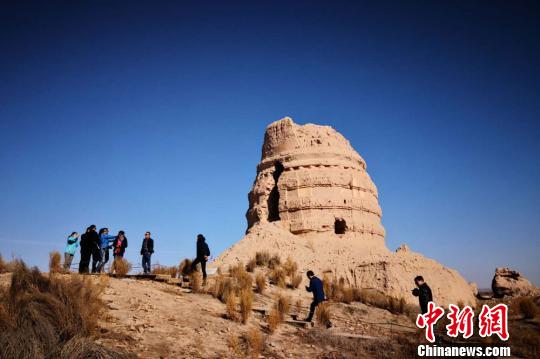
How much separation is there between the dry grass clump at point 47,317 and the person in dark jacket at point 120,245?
4.83 m

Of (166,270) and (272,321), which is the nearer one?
(272,321)

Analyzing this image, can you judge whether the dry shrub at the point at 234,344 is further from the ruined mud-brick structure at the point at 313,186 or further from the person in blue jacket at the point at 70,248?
the ruined mud-brick structure at the point at 313,186

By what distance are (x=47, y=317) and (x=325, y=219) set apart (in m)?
15.4

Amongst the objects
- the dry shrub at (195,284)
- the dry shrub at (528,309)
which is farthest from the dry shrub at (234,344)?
the dry shrub at (528,309)

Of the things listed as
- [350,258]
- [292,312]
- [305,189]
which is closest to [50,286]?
[292,312]

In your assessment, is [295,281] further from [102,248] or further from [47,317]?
[47,317]

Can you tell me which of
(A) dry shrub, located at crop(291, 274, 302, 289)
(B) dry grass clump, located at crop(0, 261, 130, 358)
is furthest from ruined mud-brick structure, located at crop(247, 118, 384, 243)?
(B) dry grass clump, located at crop(0, 261, 130, 358)

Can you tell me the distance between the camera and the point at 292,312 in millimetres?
11094

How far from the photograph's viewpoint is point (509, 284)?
24266mm

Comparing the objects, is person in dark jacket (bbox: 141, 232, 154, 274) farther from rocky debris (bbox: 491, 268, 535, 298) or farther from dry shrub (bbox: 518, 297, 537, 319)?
rocky debris (bbox: 491, 268, 535, 298)

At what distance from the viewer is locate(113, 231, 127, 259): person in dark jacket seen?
485 inches

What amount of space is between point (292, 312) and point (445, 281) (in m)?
9.67

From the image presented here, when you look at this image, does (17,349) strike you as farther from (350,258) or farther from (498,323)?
(350,258)

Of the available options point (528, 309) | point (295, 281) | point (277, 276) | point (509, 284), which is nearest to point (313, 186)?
point (277, 276)
